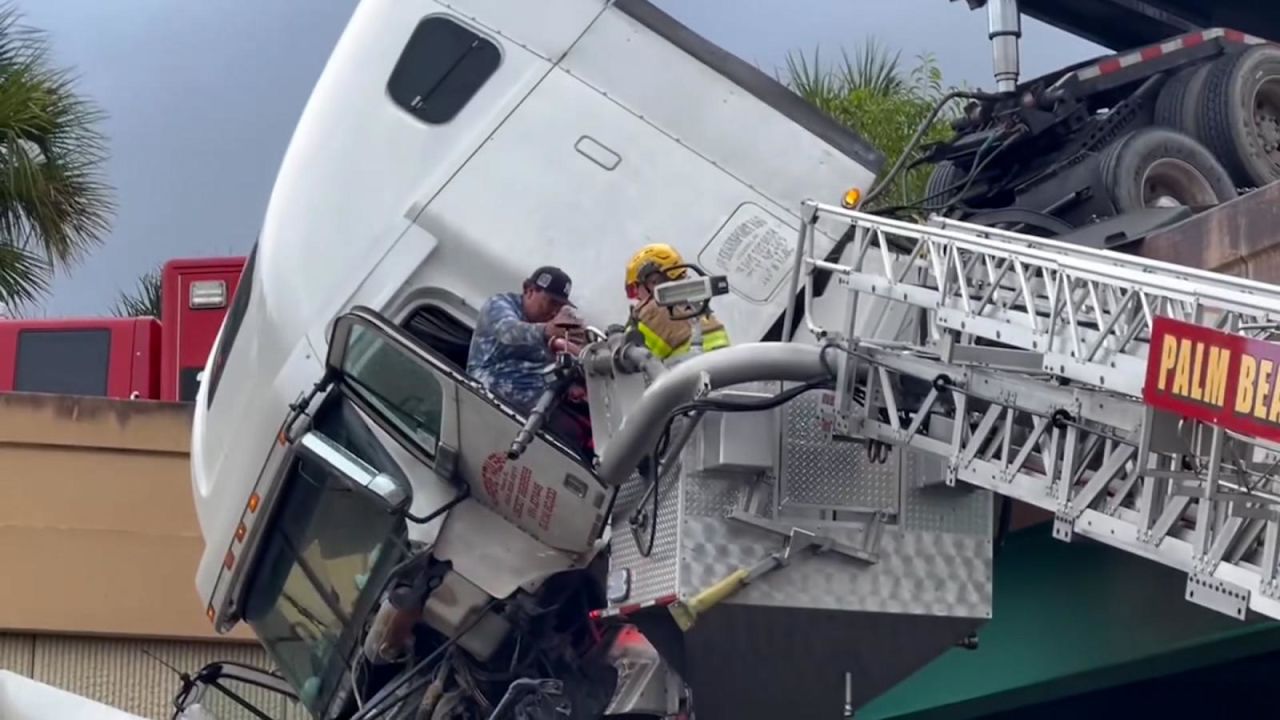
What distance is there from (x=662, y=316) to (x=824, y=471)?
0.86 metres

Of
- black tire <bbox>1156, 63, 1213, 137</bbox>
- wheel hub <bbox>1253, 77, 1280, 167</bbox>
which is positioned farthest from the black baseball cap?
wheel hub <bbox>1253, 77, 1280, 167</bbox>

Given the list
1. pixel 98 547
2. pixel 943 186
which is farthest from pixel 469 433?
pixel 98 547

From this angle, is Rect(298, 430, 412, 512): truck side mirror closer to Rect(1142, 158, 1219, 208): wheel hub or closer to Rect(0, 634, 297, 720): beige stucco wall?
Rect(1142, 158, 1219, 208): wheel hub

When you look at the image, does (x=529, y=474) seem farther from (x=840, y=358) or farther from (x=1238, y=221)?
(x=1238, y=221)

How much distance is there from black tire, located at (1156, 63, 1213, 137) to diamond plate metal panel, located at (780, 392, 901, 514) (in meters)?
3.02

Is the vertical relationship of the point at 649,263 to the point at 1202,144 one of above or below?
below

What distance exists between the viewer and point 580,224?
25.1ft

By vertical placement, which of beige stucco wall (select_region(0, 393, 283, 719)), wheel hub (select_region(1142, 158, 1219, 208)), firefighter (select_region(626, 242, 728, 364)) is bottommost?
beige stucco wall (select_region(0, 393, 283, 719))

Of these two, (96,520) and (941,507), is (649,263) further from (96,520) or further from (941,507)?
(96,520)

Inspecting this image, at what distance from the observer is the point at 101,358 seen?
1441 centimetres

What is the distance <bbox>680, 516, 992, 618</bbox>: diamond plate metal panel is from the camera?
6.48m

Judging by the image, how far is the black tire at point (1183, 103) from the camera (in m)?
8.74

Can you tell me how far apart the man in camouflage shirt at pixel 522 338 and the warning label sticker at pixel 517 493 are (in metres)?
0.24

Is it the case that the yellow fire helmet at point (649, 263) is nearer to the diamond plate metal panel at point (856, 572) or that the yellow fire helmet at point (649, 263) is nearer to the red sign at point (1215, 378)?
the diamond plate metal panel at point (856, 572)
